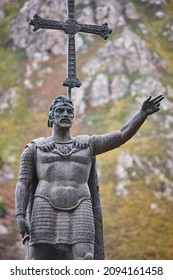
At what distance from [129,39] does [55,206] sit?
19.3 metres

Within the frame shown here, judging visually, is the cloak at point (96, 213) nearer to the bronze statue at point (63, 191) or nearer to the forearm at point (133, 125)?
the bronze statue at point (63, 191)

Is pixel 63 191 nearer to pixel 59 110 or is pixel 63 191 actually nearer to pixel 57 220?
pixel 57 220

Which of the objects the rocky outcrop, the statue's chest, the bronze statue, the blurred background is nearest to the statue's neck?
the bronze statue

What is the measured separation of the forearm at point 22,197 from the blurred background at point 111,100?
13283 mm

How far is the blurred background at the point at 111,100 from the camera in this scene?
23.0 m

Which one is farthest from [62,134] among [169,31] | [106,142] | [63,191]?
[169,31]

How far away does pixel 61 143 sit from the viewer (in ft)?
30.2

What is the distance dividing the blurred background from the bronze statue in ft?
42.7

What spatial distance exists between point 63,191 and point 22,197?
0.49 meters

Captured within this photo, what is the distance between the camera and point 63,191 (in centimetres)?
879

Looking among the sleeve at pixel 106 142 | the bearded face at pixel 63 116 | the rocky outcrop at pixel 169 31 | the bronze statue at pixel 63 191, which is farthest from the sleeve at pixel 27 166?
the rocky outcrop at pixel 169 31

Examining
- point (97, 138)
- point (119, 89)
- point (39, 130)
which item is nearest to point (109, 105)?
point (119, 89)

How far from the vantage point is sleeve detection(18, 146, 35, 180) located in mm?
9023

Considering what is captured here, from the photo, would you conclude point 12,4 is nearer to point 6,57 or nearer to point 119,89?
point 6,57
